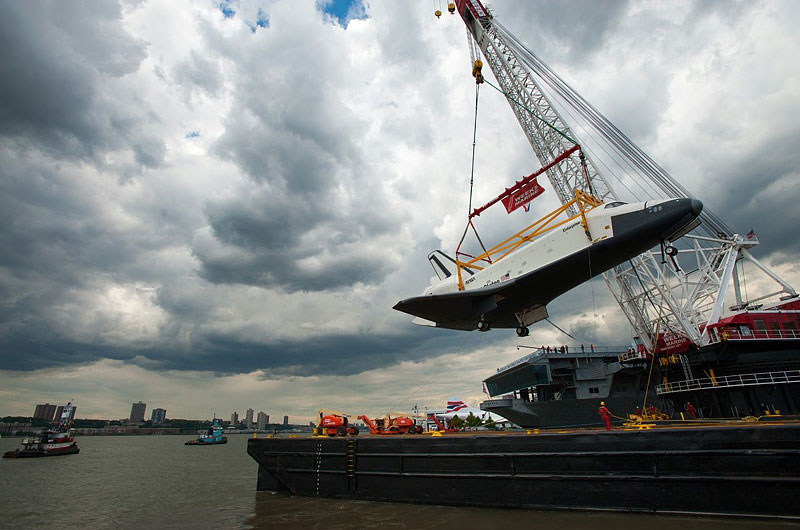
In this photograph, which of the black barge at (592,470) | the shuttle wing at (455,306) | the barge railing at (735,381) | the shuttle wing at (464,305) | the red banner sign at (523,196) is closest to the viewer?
the black barge at (592,470)

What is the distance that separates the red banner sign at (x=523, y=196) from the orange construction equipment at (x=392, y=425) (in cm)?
1334

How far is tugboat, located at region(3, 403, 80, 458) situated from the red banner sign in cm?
A: 6961

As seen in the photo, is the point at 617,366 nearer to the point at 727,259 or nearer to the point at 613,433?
the point at 727,259

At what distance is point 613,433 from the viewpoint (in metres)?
12.5

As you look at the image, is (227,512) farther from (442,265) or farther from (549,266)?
(549,266)

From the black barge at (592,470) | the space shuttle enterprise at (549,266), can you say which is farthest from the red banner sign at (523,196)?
the black barge at (592,470)

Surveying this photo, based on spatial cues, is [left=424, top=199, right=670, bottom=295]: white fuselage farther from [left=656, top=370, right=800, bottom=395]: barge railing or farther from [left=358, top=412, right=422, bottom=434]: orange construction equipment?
[left=656, top=370, right=800, bottom=395]: barge railing

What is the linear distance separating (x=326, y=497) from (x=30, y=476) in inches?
1376

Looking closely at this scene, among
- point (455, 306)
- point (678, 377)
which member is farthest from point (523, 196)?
point (678, 377)

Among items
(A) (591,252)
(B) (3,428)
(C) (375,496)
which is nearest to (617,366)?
(A) (591,252)

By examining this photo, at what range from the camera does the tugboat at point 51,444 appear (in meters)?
50.0

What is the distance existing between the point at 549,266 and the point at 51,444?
71167 millimetres

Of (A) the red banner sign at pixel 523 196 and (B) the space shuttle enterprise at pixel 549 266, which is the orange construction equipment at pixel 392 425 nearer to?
(B) the space shuttle enterprise at pixel 549 266

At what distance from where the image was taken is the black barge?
10.6 meters
